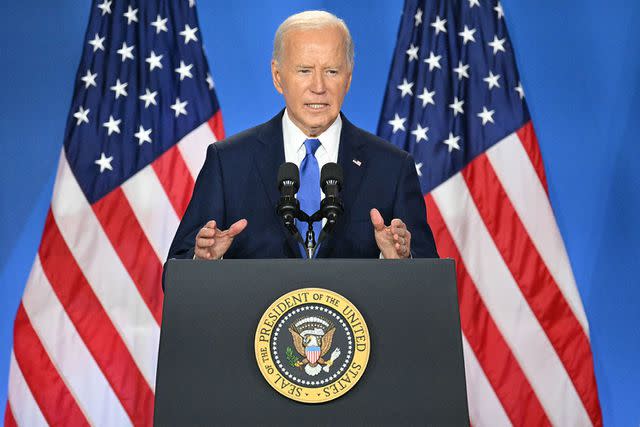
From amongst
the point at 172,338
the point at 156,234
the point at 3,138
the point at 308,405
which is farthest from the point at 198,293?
the point at 3,138

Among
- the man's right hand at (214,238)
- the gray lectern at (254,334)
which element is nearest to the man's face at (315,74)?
Result: the man's right hand at (214,238)

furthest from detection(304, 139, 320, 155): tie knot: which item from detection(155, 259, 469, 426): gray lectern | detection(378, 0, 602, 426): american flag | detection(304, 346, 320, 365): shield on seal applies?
detection(378, 0, 602, 426): american flag

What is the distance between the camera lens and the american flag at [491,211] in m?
3.53

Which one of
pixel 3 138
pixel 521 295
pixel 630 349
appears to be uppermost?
pixel 3 138

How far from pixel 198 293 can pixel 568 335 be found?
8.52 ft

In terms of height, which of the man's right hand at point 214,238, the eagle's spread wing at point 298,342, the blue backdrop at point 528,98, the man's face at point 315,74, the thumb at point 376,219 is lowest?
the eagle's spread wing at point 298,342

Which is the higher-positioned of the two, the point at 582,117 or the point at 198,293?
the point at 582,117

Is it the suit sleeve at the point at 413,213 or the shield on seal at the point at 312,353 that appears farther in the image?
the suit sleeve at the point at 413,213

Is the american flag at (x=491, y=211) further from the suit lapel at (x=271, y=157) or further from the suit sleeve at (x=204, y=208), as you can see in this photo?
the suit sleeve at (x=204, y=208)

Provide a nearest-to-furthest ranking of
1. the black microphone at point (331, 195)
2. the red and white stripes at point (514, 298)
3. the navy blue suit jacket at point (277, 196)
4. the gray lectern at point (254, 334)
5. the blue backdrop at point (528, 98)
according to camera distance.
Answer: the gray lectern at point (254, 334)
the black microphone at point (331, 195)
the navy blue suit jacket at point (277, 196)
the red and white stripes at point (514, 298)
the blue backdrop at point (528, 98)

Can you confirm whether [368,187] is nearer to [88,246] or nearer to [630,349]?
[88,246]

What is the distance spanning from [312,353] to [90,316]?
251 centimetres

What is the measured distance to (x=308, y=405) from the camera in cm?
130

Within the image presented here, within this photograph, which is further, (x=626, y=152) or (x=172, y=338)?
(x=626, y=152)
